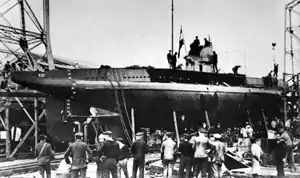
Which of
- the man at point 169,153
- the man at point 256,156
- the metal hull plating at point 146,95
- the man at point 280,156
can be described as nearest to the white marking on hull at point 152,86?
the metal hull plating at point 146,95

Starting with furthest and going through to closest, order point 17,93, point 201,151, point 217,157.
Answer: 1. point 17,93
2. point 201,151
3. point 217,157

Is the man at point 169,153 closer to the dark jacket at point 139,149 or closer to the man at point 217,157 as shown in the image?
the dark jacket at point 139,149

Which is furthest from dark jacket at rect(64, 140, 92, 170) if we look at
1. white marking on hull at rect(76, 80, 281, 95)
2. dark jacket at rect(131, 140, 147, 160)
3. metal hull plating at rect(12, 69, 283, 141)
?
white marking on hull at rect(76, 80, 281, 95)

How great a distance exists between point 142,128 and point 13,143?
27.1ft

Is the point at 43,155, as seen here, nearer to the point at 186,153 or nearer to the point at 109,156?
the point at 109,156

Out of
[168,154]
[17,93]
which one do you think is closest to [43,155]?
[168,154]

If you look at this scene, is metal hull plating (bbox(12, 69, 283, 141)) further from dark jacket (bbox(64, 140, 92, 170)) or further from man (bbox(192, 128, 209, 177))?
dark jacket (bbox(64, 140, 92, 170))

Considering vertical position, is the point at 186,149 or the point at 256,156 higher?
the point at 186,149

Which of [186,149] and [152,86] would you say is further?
[152,86]

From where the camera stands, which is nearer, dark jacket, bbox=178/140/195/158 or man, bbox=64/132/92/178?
man, bbox=64/132/92/178

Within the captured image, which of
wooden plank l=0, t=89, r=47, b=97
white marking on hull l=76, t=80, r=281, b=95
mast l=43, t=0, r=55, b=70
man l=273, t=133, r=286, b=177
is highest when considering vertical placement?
mast l=43, t=0, r=55, b=70

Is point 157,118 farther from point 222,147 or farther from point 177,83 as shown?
point 222,147

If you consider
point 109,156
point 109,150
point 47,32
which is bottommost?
point 109,156

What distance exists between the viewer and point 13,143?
63.4 feet
